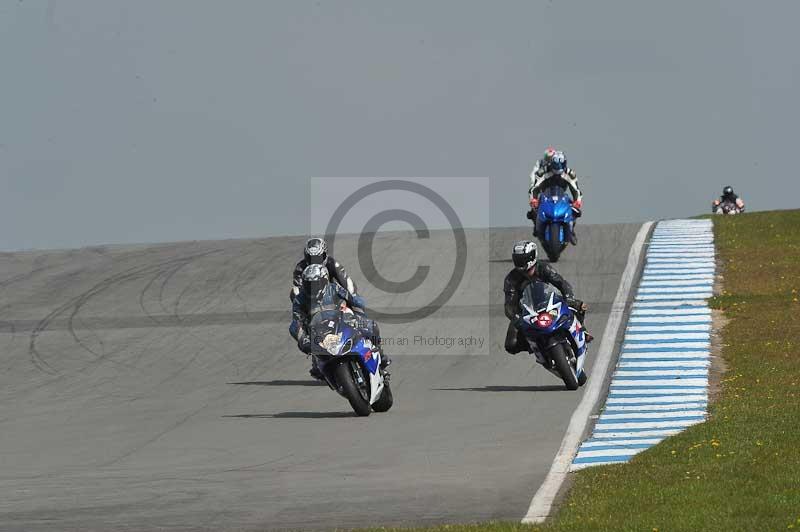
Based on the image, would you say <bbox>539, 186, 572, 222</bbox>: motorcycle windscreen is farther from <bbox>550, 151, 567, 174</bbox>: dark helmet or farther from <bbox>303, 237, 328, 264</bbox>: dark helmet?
<bbox>303, 237, 328, 264</bbox>: dark helmet

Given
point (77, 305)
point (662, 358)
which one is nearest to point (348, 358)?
point (662, 358)

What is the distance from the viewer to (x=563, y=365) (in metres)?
17.3

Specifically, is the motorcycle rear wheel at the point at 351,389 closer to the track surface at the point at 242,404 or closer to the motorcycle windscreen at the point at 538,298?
the track surface at the point at 242,404

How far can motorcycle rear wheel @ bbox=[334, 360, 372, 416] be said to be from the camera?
15422 millimetres

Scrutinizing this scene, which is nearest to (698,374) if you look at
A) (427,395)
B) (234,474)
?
(427,395)

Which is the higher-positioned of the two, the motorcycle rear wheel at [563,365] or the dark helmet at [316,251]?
the dark helmet at [316,251]

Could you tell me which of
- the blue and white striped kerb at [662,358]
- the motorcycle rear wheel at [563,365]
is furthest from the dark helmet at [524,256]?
the blue and white striped kerb at [662,358]

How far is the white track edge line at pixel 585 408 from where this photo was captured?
10475 millimetres

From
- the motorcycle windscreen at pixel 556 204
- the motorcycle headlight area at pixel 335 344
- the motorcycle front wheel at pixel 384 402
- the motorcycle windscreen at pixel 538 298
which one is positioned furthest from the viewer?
the motorcycle windscreen at pixel 556 204

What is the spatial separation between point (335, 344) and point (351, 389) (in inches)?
25.0

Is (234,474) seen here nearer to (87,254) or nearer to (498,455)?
(498,455)

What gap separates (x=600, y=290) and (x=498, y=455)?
14.4 metres

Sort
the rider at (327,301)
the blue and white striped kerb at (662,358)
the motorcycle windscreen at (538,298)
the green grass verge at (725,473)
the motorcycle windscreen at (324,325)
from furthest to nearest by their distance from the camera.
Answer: the motorcycle windscreen at (538,298)
the rider at (327,301)
the motorcycle windscreen at (324,325)
the blue and white striped kerb at (662,358)
the green grass verge at (725,473)

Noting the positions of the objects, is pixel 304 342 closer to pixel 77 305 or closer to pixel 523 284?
pixel 523 284
